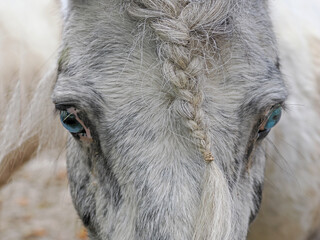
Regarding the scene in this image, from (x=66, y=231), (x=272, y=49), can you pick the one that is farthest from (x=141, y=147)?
(x=66, y=231)

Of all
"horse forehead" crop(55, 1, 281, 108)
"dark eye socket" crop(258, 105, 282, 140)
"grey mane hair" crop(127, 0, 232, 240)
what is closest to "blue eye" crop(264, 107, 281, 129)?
"dark eye socket" crop(258, 105, 282, 140)

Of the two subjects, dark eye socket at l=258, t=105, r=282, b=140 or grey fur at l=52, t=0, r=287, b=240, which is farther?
dark eye socket at l=258, t=105, r=282, b=140

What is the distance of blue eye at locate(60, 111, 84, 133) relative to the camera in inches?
106

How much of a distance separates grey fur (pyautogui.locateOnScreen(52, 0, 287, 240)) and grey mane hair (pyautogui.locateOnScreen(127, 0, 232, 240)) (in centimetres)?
3

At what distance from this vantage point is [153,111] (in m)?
2.45

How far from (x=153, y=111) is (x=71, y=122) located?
18.1 inches

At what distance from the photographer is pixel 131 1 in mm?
2537

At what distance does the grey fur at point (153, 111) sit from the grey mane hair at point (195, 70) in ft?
0.10

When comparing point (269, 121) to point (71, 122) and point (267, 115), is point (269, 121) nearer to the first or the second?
point (267, 115)

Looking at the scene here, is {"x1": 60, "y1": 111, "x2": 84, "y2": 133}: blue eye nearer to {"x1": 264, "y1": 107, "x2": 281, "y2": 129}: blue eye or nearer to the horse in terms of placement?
the horse

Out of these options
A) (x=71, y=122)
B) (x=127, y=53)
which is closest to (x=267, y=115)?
(x=127, y=53)

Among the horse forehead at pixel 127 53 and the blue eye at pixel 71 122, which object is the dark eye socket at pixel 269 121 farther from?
the blue eye at pixel 71 122

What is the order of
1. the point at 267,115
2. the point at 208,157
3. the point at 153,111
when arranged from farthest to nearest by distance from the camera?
the point at 267,115 < the point at 153,111 < the point at 208,157

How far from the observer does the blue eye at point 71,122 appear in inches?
106
